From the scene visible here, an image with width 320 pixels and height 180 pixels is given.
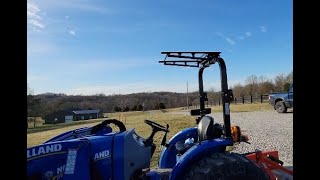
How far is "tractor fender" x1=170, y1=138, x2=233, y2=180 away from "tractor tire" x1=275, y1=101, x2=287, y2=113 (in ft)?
76.5

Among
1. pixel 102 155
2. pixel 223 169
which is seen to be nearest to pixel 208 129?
pixel 223 169

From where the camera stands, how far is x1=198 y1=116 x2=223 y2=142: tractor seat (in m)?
4.91

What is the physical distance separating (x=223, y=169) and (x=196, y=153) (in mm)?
379

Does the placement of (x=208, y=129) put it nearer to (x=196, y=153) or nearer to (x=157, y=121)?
(x=196, y=153)

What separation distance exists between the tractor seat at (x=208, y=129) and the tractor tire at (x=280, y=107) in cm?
2290

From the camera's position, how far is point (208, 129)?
194 inches

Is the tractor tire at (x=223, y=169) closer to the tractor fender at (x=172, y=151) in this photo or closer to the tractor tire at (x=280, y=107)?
the tractor fender at (x=172, y=151)

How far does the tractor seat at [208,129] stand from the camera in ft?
16.1

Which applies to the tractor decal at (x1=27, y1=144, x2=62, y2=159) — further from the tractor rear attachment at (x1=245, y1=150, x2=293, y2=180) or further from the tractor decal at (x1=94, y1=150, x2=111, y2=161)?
the tractor rear attachment at (x1=245, y1=150, x2=293, y2=180)
